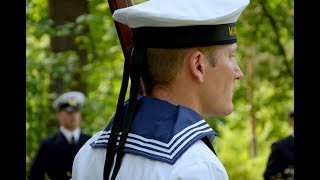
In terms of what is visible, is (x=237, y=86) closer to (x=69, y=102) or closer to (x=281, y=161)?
(x=281, y=161)

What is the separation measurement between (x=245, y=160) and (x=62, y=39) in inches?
241

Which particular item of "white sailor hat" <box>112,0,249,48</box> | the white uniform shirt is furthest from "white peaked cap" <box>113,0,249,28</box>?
the white uniform shirt

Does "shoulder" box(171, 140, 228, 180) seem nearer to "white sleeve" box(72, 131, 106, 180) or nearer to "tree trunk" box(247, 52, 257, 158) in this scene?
"white sleeve" box(72, 131, 106, 180)

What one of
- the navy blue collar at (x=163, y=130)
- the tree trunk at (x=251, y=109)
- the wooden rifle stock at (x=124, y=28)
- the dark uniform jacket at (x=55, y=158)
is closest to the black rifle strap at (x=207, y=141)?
the navy blue collar at (x=163, y=130)

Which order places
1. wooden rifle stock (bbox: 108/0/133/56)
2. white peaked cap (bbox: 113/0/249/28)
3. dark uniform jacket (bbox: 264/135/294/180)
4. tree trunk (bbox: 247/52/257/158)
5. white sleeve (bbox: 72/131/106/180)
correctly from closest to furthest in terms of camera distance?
white peaked cap (bbox: 113/0/249/28) → white sleeve (bbox: 72/131/106/180) → wooden rifle stock (bbox: 108/0/133/56) → dark uniform jacket (bbox: 264/135/294/180) → tree trunk (bbox: 247/52/257/158)

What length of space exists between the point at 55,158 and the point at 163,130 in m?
6.15

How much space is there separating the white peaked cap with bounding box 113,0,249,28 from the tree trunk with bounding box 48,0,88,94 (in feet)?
22.5

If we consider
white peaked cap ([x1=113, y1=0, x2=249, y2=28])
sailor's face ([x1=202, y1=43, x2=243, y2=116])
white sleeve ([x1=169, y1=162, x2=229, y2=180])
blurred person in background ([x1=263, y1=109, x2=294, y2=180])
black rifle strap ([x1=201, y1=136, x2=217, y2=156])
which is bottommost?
blurred person in background ([x1=263, y1=109, x2=294, y2=180])

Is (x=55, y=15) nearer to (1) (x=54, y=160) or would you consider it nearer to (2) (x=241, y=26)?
(1) (x=54, y=160)

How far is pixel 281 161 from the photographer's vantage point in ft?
30.0

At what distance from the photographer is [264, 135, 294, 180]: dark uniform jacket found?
9062 millimetres

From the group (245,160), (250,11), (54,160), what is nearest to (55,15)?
(54,160)

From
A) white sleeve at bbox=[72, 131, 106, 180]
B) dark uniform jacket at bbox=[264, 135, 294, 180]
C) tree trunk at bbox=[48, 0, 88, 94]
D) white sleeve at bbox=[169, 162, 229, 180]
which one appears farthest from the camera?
tree trunk at bbox=[48, 0, 88, 94]
